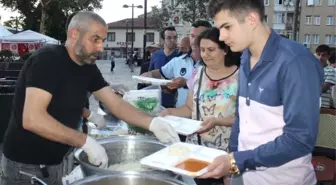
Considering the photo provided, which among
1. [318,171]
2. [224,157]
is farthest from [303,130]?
[318,171]

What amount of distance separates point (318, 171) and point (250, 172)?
5.94 feet

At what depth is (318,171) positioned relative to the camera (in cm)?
316

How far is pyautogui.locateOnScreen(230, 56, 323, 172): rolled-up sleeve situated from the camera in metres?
1.29

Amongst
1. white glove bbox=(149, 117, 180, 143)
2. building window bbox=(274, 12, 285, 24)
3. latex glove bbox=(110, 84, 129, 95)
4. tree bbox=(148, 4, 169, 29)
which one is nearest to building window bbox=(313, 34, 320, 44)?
building window bbox=(274, 12, 285, 24)

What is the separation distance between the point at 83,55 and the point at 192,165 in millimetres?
720

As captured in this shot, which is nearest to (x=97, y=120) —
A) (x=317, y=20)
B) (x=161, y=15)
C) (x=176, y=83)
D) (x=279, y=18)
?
(x=176, y=83)

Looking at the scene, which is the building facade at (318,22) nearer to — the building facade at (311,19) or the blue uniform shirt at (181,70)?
the building facade at (311,19)

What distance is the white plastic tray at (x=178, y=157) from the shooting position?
4.43 ft

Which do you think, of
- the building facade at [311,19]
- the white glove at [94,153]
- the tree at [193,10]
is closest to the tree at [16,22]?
the tree at [193,10]

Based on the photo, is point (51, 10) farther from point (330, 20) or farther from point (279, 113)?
point (330, 20)

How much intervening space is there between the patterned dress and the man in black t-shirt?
1.43 ft

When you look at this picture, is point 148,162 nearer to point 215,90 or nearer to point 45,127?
point 45,127

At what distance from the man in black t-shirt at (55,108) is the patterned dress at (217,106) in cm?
44

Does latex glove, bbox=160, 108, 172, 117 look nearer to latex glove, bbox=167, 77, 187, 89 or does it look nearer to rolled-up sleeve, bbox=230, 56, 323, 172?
latex glove, bbox=167, 77, 187, 89
